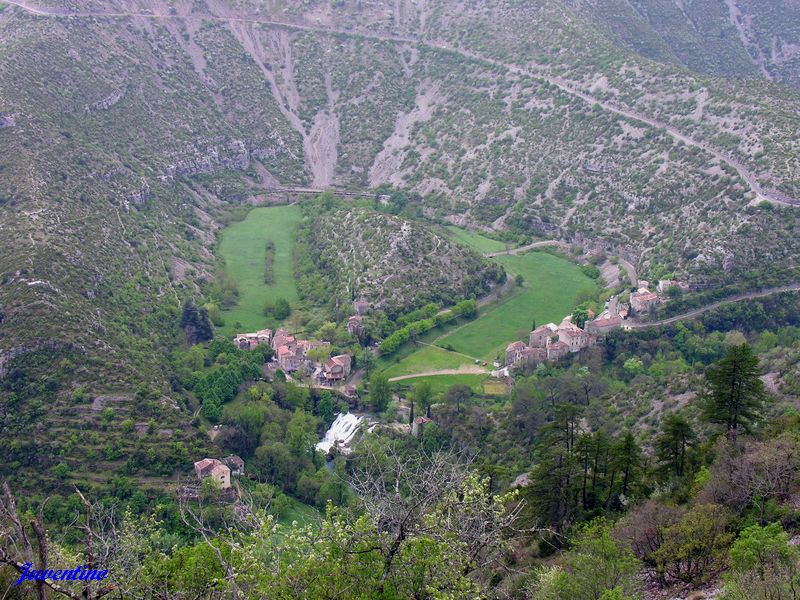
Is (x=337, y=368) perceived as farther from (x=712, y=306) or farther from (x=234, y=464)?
(x=712, y=306)

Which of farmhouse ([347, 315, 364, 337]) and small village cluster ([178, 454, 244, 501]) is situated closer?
small village cluster ([178, 454, 244, 501])

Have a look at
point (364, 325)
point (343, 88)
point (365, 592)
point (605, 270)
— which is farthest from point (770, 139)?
point (365, 592)

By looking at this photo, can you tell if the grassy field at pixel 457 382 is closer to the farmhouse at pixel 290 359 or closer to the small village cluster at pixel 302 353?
the small village cluster at pixel 302 353

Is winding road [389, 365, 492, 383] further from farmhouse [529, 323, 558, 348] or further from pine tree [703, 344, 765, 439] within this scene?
pine tree [703, 344, 765, 439]

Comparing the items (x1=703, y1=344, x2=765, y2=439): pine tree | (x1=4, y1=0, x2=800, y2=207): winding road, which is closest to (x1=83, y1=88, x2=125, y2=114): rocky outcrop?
(x1=4, y1=0, x2=800, y2=207): winding road

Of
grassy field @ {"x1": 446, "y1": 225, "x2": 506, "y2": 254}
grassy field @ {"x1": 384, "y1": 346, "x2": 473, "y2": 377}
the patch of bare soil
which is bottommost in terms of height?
grassy field @ {"x1": 384, "y1": 346, "x2": 473, "y2": 377}

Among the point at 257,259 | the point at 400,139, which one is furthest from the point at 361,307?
the point at 400,139

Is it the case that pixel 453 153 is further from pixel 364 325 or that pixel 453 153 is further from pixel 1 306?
pixel 1 306

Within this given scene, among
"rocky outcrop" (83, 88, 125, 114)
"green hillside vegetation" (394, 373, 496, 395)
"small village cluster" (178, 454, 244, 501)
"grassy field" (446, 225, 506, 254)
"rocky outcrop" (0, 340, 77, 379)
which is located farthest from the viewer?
"rocky outcrop" (83, 88, 125, 114)
